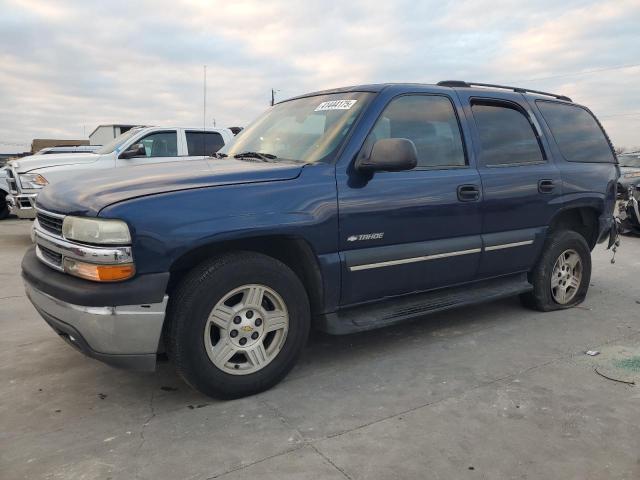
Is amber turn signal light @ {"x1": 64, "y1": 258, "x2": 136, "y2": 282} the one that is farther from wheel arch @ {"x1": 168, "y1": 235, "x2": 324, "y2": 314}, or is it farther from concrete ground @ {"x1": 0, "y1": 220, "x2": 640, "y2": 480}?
concrete ground @ {"x1": 0, "y1": 220, "x2": 640, "y2": 480}

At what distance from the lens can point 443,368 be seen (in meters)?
3.63

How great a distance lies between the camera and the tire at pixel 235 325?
287 centimetres

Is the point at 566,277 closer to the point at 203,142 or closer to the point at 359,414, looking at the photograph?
the point at 359,414

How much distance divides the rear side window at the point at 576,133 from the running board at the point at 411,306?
1.35m

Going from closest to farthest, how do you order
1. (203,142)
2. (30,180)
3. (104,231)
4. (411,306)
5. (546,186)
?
(104,231) < (411,306) < (546,186) < (30,180) < (203,142)

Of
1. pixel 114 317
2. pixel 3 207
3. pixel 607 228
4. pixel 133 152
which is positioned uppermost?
pixel 133 152

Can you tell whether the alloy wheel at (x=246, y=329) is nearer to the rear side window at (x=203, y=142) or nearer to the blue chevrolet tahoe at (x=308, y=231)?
the blue chevrolet tahoe at (x=308, y=231)

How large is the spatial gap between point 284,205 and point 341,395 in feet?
3.86

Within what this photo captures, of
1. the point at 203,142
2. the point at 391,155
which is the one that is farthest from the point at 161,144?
the point at 391,155

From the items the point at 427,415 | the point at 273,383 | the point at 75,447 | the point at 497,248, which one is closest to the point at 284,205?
the point at 273,383

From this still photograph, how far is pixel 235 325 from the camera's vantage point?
306 centimetres

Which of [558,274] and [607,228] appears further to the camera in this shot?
[607,228]

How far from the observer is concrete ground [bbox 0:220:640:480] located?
8.19ft

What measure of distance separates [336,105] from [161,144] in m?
6.37
